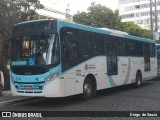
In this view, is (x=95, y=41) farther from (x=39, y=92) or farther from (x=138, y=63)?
(x=138, y=63)

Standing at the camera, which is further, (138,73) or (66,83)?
(138,73)

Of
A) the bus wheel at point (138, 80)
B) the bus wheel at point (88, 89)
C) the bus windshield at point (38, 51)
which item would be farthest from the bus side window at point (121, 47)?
the bus windshield at point (38, 51)

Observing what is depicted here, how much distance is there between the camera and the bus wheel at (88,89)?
13255 millimetres

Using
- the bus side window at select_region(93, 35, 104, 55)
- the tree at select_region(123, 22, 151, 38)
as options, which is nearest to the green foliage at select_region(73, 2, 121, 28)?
Answer: the tree at select_region(123, 22, 151, 38)

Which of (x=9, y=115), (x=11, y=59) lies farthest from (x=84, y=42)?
(x=9, y=115)

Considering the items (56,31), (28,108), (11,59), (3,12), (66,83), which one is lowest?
(28,108)

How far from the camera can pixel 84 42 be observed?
13.4m

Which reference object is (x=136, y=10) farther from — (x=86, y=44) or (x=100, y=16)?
(x=86, y=44)

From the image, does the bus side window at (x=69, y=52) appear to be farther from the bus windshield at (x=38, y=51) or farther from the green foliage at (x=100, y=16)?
the green foliage at (x=100, y=16)

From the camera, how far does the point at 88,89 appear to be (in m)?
13.5

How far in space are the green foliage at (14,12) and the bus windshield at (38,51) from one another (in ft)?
21.2

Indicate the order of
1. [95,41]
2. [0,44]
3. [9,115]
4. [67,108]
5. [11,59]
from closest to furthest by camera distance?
[9,115] → [67,108] → [11,59] → [95,41] → [0,44]

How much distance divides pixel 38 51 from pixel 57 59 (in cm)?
74

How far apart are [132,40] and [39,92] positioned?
8.65m
